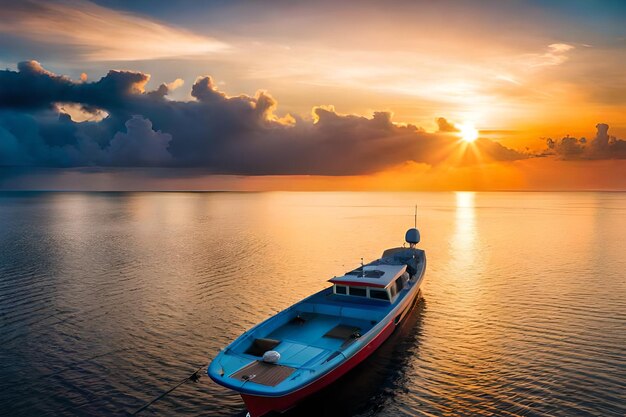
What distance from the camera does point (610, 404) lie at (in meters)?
23.1

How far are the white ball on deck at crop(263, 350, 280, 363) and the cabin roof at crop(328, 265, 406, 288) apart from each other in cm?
1137

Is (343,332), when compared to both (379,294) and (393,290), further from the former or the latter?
(393,290)

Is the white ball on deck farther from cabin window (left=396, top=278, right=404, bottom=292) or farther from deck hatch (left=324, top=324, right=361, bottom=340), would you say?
cabin window (left=396, top=278, right=404, bottom=292)

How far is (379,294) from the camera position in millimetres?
32812

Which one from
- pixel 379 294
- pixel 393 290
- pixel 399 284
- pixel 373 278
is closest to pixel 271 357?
pixel 379 294

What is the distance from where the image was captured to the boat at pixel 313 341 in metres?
21.0

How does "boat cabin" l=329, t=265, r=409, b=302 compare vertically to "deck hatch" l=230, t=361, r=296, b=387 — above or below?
above

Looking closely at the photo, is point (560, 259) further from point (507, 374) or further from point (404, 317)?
point (507, 374)

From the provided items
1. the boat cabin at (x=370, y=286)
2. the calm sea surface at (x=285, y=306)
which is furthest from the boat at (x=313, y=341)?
the calm sea surface at (x=285, y=306)

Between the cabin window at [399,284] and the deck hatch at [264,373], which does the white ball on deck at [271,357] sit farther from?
the cabin window at [399,284]

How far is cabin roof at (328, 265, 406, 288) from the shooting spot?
3262 cm

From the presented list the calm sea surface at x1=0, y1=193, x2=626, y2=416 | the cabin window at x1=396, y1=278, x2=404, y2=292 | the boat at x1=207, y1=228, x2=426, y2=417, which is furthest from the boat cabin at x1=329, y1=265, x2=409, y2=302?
the calm sea surface at x1=0, y1=193, x2=626, y2=416

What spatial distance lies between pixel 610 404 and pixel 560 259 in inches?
2063

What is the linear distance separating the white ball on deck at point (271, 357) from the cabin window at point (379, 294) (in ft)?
40.3
